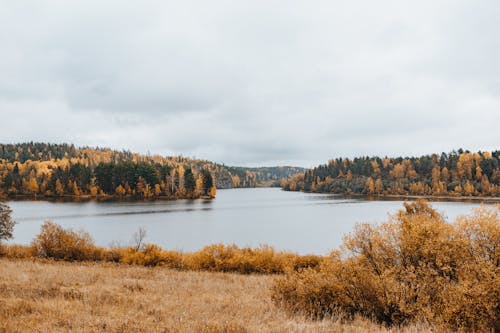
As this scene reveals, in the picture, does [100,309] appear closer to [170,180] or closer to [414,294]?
[414,294]

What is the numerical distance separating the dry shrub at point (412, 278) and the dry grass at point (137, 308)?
805 mm

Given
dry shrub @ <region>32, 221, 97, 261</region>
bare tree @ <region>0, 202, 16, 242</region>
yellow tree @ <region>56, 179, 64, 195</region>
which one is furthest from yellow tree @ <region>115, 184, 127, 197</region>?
dry shrub @ <region>32, 221, 97, 261</region>

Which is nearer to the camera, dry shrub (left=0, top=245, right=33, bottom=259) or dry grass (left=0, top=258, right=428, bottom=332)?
dry grass (left=0, top=258, right=428, bottom=332)

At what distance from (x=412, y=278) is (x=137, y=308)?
715 cm

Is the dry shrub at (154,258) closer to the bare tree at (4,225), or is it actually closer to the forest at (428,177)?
the bare tree at (4,225)

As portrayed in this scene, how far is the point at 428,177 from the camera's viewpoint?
157 meters

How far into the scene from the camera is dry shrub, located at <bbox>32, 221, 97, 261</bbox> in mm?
22719

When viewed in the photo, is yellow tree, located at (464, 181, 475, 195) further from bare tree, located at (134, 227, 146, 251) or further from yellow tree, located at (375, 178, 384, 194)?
bare tree, located at (134, 227, 146, 251)

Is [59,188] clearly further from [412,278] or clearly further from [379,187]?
[412,278]

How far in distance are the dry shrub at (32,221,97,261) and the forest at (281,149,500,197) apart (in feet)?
447

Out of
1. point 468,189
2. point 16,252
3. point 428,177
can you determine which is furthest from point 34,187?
point 428,177

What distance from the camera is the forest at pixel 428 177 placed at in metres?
133

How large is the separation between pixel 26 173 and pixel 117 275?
162 metres

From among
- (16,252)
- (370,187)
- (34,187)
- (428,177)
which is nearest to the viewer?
(16,252)
